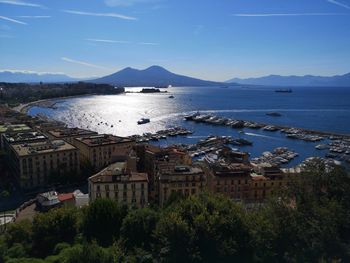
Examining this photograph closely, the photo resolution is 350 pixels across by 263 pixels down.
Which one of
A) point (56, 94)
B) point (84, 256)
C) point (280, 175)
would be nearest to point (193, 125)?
point (280, 175)

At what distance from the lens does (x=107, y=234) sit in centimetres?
2459

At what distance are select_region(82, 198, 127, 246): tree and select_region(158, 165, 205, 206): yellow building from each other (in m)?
8.39

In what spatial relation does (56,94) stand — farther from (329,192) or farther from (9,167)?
(329,192)

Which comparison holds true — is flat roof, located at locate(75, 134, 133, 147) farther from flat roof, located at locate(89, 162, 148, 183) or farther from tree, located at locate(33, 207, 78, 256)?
tree, located at locate(33, 207, 78, 256)

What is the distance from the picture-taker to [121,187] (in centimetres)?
3244

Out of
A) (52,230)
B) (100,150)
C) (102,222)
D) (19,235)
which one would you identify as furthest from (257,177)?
(19,235)

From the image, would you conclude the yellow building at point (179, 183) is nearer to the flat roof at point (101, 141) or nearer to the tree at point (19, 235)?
the tree at point (19, 235)

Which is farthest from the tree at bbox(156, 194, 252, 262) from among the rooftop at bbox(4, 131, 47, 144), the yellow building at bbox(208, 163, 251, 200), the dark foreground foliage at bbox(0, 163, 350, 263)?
the rooftop at bbox(4, 131, 47, 144)

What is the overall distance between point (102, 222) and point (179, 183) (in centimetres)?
1028

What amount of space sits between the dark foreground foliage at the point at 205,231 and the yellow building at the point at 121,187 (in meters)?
6.09

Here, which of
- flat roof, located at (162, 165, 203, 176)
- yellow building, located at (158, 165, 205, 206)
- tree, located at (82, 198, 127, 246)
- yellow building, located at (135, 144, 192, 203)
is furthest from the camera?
yellow building, located at (135, 144, 192, 203)

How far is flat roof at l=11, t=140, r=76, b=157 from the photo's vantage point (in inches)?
1726

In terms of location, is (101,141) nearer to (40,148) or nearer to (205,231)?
(40,148)

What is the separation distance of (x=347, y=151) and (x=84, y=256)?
5693 centimetres
